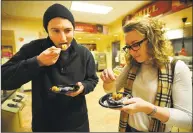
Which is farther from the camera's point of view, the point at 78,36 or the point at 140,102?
the point at 78,36

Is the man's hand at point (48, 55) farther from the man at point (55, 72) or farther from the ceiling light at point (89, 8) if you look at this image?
the ceiling light at point (89, 8)

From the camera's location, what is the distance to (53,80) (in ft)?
1.53

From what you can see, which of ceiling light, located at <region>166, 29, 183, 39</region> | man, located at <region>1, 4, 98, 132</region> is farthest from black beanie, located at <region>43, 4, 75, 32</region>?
ceiling light, located at <region>166, 29, 183, 39</region>

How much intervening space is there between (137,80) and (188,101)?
6.6 inches

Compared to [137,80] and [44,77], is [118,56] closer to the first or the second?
[137,80]

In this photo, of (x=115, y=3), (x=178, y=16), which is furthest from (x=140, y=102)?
(x=178, y=16)

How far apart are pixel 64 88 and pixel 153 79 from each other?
298 millimetres

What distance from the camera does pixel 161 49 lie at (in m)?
0.49

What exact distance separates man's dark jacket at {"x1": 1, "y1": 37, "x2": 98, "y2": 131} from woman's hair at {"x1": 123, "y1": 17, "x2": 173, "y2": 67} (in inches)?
6.9

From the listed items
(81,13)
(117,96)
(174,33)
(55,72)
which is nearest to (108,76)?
(117,96)

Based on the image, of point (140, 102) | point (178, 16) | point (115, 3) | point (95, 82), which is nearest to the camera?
point (140, 102)

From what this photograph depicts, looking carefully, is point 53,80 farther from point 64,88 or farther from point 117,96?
point 117,96

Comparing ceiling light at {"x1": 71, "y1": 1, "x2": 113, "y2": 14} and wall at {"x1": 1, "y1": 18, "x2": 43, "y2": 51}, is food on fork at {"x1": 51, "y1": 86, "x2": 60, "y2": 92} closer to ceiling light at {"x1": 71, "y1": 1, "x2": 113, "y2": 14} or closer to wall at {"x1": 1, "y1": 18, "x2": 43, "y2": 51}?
wall at {"x1": 1, "y1": 18, "x2": 43, "y2": 51}

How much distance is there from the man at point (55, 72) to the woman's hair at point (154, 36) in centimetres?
18
